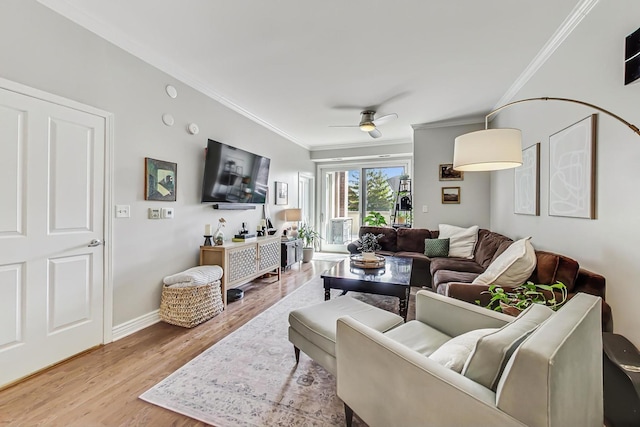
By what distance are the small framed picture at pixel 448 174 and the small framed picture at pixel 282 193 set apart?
116 inches

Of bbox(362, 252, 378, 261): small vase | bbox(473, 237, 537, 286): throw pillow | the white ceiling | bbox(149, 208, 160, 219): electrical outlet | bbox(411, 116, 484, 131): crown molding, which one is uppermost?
bbox(411, 116, 484, 131): crown molding

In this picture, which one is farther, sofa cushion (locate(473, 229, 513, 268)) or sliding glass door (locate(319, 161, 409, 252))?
sliding glass door (locate(319, 161, 409, 252))

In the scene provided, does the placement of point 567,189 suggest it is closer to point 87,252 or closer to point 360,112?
point 360,112

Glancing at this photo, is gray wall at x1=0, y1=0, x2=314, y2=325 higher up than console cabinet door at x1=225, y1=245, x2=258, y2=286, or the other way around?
gray wall at x1=0, y1=0, x2=314, y2=325

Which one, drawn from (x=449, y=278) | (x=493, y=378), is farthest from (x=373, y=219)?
(x=493, y=378)

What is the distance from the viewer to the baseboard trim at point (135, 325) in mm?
2428

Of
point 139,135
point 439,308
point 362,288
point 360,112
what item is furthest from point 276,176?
point 439,308

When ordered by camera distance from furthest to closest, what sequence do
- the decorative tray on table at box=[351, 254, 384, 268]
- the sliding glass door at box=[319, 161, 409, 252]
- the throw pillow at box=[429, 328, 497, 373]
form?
the sliding glass door at box=[319, 161, 409, 252] < the decorative tray on table at box=[351, 254, 384, 268] < the throw pillow at box=[429, 328, 497, 373]

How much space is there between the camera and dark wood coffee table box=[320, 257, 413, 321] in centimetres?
256

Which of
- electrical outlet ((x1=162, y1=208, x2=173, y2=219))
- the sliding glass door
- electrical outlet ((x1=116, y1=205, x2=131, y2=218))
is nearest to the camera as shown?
electrical outlet ((x1=116, y1=205, x2=131, y2=218))

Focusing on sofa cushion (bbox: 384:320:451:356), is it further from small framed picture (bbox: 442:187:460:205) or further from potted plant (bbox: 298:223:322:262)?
potted plant (bbox: 298:223:322:262)

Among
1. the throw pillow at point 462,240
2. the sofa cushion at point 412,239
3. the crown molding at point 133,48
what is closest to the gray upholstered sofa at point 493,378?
the crown molding at point 133,48

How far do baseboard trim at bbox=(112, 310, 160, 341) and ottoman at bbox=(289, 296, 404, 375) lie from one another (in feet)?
5.46

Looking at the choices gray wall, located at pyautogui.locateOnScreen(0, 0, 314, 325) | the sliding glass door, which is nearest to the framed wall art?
gray wall, located at pyautogui.locateOnScreen(0, 0, 314, 325)
